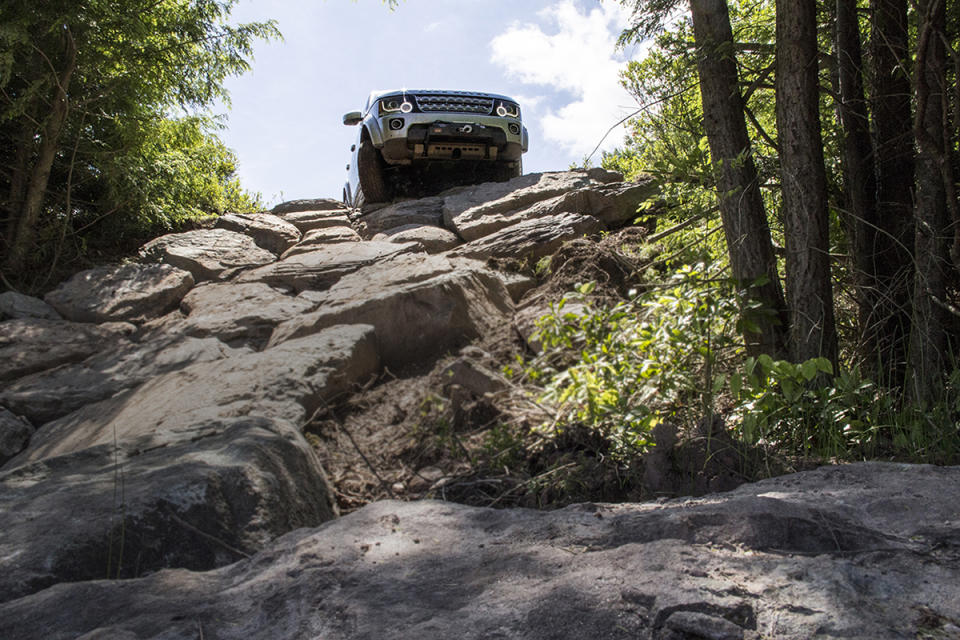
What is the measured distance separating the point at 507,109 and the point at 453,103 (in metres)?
0.81

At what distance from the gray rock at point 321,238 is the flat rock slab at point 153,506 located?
15.8 ft

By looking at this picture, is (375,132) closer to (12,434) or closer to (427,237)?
(427,237)

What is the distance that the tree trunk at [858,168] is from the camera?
137 inches

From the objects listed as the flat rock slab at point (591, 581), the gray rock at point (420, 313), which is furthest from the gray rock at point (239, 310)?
the flat rock slab at point (591, 581)

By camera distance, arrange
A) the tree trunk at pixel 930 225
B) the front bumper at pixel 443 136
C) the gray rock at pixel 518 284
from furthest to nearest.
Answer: the front bumper at pixel 443 136 < the gray rock at pixel 518 284 < the tree trunk at pixel 930 225

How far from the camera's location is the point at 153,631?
1.26 metres

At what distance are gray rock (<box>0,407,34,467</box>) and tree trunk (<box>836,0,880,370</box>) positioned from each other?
5152 millimetres

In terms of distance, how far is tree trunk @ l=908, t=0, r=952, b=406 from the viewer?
2.93m

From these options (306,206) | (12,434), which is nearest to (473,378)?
(12,434)

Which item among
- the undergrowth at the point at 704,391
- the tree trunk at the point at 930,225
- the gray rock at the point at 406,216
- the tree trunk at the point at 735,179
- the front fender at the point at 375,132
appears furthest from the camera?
the front fender at the point at 375,132

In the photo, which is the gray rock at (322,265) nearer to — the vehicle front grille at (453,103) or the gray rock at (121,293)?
the gray rock at (121,293)

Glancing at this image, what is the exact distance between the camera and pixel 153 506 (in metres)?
2.11

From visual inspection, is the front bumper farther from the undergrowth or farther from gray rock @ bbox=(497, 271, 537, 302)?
the undergrowth

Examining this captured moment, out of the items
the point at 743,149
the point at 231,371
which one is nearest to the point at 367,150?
the point at 231,371
